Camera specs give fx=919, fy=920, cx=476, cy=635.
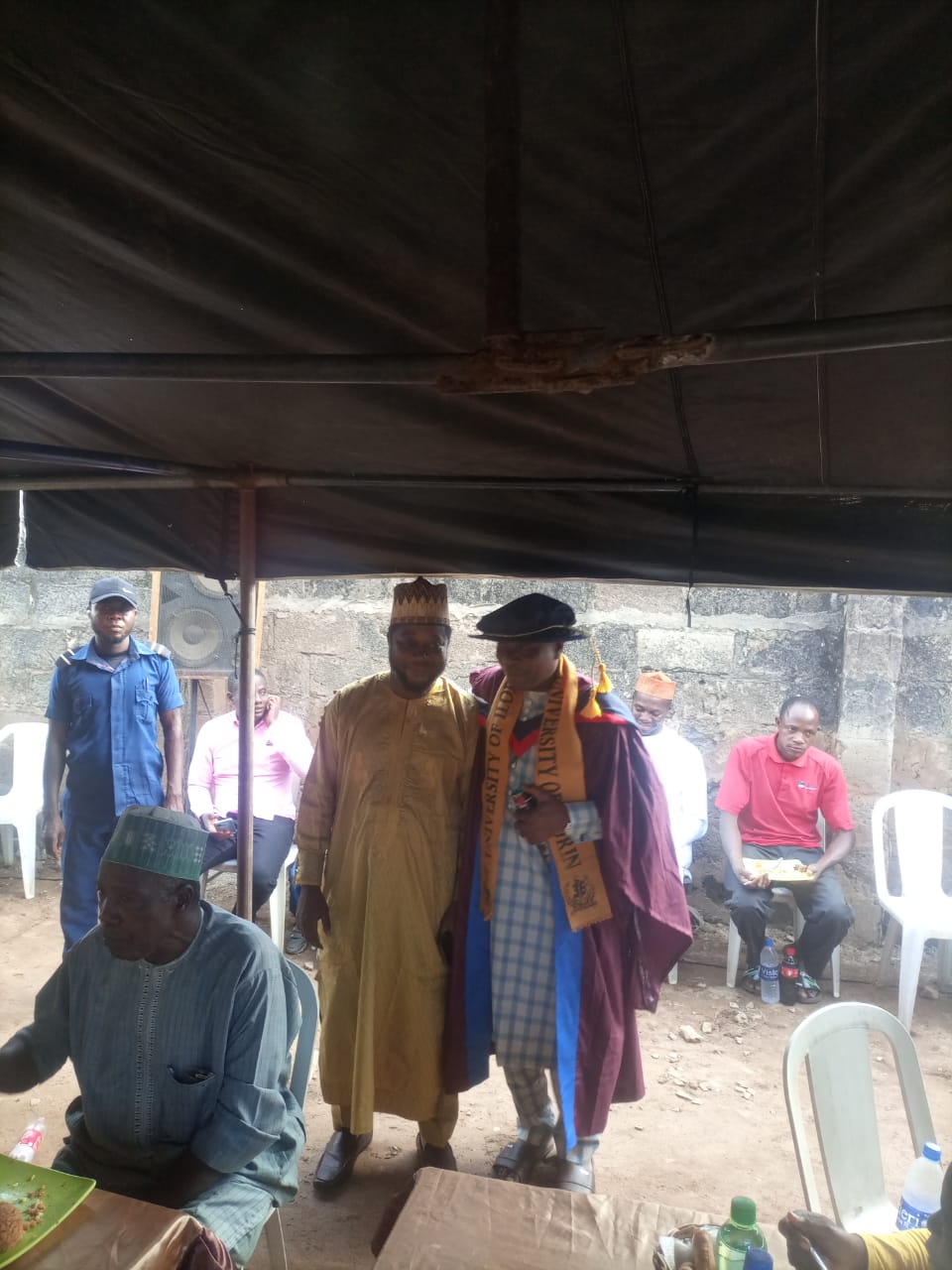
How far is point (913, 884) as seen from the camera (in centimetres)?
509

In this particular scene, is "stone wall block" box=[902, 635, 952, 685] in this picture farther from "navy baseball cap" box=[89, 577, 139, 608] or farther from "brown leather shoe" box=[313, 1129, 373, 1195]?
"navy baseball cap" box=[89, 577, 139, 608]

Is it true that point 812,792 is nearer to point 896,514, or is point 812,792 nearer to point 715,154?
point 896,514

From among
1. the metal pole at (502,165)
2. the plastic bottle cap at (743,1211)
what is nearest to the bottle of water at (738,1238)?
the plastic bottle cap at (743,1211)

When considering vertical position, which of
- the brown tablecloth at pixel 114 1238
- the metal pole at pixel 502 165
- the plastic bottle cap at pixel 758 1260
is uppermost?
the metal pole at pixel 502 165

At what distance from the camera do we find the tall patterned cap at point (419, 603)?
3.12 metres

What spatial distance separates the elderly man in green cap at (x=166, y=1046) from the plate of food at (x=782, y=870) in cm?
365

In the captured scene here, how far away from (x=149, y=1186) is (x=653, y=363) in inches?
75.3

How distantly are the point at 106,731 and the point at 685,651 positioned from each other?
11.4 ft

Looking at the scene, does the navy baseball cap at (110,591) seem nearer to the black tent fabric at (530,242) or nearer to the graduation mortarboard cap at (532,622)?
the black tent fabric at (530,242)

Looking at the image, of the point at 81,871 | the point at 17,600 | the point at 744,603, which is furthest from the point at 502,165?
the point at 17,600

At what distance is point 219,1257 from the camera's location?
1.47 m

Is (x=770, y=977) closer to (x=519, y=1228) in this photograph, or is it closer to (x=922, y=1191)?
(x=922, y=1191)

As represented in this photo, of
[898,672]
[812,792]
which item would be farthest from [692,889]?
[898,672]

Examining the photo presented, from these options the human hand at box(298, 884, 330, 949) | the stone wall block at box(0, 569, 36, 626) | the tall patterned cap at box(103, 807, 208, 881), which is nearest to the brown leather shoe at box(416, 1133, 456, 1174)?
the human hand at box(298, 884, 330, 949)
